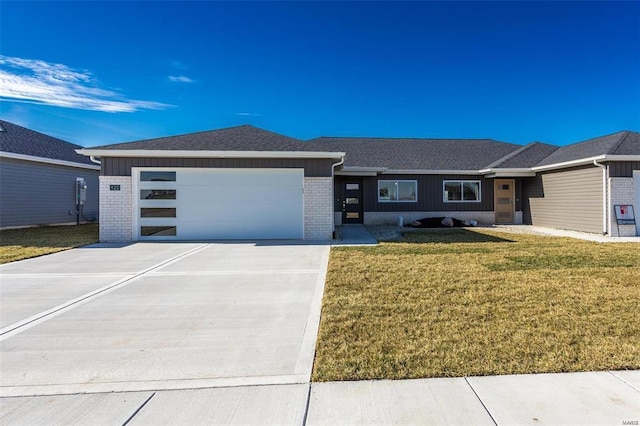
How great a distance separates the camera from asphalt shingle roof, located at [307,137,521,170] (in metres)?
15.9

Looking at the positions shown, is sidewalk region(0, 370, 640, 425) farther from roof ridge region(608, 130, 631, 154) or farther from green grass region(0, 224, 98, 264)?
roof ridge region(608, 130, 631, 154)

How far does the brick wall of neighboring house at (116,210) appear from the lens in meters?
10.2

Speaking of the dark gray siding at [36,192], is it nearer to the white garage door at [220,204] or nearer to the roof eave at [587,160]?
the white garage door at [220,204]

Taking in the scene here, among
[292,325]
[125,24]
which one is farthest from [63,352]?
[125,24]

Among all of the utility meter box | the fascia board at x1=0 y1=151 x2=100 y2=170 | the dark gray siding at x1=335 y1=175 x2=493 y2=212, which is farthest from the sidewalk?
the utility meter box

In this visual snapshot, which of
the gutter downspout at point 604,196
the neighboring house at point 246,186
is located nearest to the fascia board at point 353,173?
the neighboring house at point 246,186

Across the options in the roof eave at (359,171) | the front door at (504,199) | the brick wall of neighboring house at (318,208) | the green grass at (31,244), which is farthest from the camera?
the front door at (504,199)

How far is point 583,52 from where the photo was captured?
1382cm

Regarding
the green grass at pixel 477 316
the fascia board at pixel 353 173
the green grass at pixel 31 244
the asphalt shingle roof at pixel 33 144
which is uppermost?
the asphalt shingle roof at pixel 33 144

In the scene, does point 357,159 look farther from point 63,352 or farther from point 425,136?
point 63,352

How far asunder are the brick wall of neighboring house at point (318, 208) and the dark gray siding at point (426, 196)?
5.02 meters

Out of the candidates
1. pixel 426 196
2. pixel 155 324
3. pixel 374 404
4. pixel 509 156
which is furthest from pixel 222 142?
pixel 509 156

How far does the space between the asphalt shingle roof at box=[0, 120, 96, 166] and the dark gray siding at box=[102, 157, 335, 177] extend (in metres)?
7.35

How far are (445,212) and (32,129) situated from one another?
23681 millimetres
